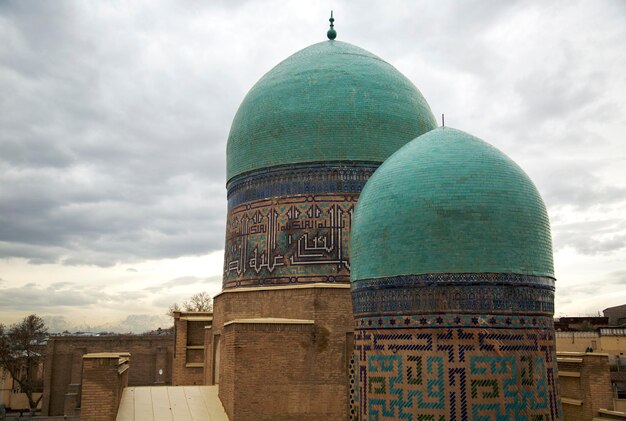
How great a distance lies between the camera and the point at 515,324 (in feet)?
29.0

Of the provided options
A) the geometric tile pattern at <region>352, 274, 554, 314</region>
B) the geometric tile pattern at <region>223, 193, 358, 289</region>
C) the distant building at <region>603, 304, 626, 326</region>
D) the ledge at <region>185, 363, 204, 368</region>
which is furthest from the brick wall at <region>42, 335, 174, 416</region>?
the distant building at <region>603, 304, 626, 326</region>

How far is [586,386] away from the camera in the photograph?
470 inches

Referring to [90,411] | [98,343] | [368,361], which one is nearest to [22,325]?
[98,343]

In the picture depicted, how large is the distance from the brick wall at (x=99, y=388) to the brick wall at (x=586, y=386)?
27.8 ft

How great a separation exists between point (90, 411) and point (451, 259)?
6.15m

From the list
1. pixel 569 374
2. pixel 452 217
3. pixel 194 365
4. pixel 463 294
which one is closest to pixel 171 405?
pixel 194 365

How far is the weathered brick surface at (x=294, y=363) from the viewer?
10758mm

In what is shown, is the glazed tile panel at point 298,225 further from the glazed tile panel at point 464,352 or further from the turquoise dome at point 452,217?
the glazed tile panel at point 464,352

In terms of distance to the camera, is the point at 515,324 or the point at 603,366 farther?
the point at 603,366

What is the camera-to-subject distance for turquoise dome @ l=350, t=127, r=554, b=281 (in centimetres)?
896

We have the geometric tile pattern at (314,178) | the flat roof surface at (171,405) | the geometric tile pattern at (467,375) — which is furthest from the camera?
the geometric tile pattern at (314,178)

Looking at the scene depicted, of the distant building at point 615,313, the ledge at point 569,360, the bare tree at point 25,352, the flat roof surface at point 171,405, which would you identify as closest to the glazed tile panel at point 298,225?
the flat roof surface at point 171,405

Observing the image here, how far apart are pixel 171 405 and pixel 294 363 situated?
103 inches

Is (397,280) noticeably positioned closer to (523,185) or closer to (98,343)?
(523,185)
